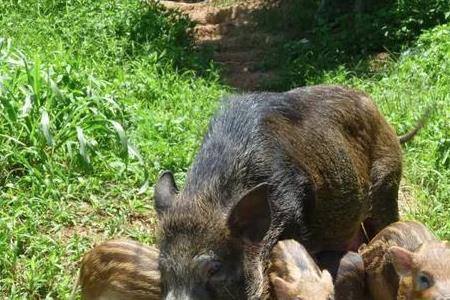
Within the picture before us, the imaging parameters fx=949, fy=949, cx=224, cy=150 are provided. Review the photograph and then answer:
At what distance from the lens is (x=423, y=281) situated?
13.9 feet

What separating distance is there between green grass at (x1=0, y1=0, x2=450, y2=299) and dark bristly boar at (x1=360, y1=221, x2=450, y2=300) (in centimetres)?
107

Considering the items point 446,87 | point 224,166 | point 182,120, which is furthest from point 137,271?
point 446,87

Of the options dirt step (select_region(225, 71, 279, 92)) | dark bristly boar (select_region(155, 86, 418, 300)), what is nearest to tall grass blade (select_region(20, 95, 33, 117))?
dark bristly boar (select_region(155, 86, 418, 300))

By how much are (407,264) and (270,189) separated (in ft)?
2.64

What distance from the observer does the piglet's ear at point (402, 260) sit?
4.40 metres

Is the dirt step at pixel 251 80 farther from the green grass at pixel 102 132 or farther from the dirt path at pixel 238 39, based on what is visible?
the green grass at pixel 102 132

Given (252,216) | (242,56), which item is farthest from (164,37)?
(252,216)

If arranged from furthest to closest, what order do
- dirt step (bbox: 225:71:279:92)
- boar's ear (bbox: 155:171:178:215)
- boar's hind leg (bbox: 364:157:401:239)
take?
1. dirt step (bbox: 225:71:279:92)
2. boar's hind leg (bbox: 364:157:401:239)
3. boar's ear (bbox: 155:171:178:215)

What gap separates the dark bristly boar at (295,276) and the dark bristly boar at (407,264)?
35cm

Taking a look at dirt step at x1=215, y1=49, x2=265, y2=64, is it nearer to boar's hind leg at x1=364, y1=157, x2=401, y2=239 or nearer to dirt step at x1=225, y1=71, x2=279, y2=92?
dirt step at x1=225, y1=71, x2=279, y2=92

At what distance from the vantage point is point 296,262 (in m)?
4.49

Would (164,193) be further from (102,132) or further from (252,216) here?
(102,132)

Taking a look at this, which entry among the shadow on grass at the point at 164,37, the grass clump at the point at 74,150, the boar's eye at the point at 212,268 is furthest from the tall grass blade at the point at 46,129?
the shadow on grass at the point at 164,37

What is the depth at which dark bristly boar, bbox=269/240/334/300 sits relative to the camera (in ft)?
14.1
